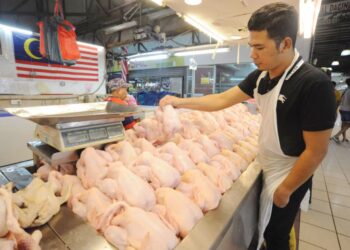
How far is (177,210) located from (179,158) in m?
0.46

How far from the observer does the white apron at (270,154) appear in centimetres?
148

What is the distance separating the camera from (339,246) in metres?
2.63

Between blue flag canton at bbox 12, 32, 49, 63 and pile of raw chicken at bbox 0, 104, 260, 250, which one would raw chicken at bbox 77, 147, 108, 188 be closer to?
pile of raw chicken at bbox 0, 104, 260, 250

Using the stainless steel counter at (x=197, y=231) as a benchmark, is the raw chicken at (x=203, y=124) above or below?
above

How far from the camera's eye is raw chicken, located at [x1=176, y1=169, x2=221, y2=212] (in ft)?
3.85

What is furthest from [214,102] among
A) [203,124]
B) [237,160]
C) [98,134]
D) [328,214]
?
[328,214]

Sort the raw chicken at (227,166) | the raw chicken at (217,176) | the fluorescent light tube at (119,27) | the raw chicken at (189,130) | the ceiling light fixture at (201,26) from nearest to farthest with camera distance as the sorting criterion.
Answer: the raw chicken at (217,176) → the raw chicken at (227,166) → the raw chicken at (189,130) → the ceiling light fixture at (201,26) → the fluorescent light tube at (119,27)

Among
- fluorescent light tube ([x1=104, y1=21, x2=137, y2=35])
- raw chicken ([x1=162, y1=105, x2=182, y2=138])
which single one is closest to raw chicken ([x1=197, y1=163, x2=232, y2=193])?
raw chicken ([x1=162, y1=105, x2=182, y2=138])

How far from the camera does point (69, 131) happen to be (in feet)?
4.51

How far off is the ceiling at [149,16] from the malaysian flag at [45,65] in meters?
1.49

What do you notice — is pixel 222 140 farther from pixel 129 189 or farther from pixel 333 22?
pixel 333 22

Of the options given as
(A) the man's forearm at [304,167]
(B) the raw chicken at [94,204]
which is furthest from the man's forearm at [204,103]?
(B) the raw chicken at [94,204]

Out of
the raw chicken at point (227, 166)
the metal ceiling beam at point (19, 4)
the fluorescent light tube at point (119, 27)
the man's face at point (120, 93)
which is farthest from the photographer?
the metal ceiling beam at point (19, 4)

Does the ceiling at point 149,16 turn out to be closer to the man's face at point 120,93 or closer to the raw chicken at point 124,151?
the man's face at point 120,93
